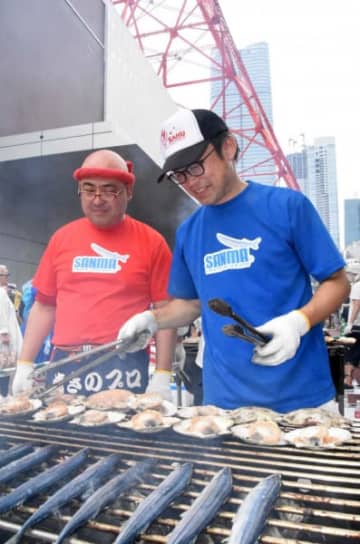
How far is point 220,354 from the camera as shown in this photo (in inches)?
92.3

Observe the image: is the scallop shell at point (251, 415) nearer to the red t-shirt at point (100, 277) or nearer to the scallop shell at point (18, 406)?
the scallop shell at point (18, 406)

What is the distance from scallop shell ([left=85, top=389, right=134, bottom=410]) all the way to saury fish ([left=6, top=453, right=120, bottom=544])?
0.61 meters

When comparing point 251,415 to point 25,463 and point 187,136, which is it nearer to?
point 25,463

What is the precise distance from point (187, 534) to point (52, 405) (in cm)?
127

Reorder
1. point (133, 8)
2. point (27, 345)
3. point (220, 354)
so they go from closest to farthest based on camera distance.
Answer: point (220, 354) < point (27, 345) < point (133, 8)

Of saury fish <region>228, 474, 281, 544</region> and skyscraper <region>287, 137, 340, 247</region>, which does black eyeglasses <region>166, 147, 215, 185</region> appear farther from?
skyscraper <region>287, 137, 340, 247</region>

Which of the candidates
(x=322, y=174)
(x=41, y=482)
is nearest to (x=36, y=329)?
(x=41, y=482)

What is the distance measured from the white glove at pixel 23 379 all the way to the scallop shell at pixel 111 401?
756mm

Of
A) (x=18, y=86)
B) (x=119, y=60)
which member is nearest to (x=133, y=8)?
(x=119, y=60)

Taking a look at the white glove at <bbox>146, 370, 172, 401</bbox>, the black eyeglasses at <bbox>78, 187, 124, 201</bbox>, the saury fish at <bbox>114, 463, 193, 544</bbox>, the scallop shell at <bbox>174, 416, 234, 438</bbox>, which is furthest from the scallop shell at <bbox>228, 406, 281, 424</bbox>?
the black eyeglasses at <bbox>78, 187, 124, 201</bbox>

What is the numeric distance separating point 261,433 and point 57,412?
952 mm

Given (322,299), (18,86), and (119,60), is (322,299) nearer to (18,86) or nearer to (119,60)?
(18,86)

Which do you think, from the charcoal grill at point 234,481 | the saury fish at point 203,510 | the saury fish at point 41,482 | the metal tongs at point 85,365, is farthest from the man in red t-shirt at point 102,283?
the saury fish at point 203,510

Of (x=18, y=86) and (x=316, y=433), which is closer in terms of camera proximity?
(x=316, y=433)
